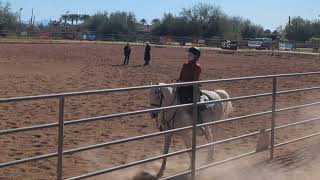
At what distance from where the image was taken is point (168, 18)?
422 feet

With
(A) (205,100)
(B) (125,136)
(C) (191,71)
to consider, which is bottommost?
(B) (125,136)

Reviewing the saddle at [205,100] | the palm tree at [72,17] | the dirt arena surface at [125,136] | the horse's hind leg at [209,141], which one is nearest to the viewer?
the saddle at [205,100]

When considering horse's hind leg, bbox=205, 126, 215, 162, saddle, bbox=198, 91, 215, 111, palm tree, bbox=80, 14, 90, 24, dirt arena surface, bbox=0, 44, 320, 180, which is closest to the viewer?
saddle, bbox=198, 91, 215, 111

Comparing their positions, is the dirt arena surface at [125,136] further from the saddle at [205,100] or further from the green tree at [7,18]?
the green tree at [7,18]

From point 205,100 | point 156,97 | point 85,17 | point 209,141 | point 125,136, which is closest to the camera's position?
point 156,97

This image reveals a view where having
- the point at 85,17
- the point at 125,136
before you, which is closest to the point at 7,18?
the point at 85,17

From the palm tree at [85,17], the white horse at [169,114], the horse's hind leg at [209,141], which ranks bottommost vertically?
the horse's hind leg at [209,141]

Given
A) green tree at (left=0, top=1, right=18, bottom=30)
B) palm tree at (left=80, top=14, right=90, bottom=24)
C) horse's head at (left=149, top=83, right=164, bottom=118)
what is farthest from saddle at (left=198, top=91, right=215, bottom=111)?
palm tree at (left=80, top=14, right=90, bottom=24)

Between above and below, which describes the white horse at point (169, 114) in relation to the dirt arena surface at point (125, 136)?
above

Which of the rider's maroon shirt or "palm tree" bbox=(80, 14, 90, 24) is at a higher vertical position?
"palm tree" bbox=(80, 14, 90, 24)

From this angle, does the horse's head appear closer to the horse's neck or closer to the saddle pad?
the horse's neck

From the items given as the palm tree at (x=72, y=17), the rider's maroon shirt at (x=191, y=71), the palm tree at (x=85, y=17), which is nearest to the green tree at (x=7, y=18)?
the palm tree at (x=85, y=17)

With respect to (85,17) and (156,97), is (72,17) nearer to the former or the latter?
(85,17)

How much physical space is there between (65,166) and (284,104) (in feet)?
30.1
